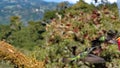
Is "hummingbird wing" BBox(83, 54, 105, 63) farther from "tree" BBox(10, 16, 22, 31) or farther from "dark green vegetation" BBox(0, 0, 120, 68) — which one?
"tree" BBox(10, 16, 22, 31)

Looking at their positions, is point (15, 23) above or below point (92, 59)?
below

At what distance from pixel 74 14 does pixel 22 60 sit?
142cm

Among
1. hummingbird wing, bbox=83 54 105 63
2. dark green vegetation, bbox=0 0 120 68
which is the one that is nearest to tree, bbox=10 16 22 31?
dark green vegetation, bbox=0 0 120 68

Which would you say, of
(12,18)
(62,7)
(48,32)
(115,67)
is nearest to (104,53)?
(115,67)

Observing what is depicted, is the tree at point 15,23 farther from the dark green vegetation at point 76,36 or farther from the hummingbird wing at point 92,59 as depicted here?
the hummingbird wing at point 92,59

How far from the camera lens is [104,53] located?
778cm

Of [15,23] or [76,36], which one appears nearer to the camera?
[76,36]

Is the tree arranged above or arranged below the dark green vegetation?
below

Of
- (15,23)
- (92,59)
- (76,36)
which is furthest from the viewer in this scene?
(15,23)

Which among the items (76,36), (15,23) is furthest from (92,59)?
(15,23)

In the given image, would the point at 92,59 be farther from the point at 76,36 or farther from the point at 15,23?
the point at 15,23

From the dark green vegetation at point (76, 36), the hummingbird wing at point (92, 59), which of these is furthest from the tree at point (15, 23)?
the hummingbird wing at point (92, 59)

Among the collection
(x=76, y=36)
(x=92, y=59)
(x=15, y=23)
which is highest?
(x=76, y=36)

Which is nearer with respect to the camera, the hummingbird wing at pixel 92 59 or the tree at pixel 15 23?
the hummingbird wing at pixel 92 59
